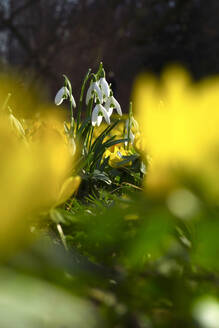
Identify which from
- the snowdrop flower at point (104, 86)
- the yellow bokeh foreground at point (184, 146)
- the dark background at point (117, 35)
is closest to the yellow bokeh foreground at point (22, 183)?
the yellow bokeh foreground at point (184, 146)

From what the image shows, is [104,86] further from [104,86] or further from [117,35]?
[117,35]

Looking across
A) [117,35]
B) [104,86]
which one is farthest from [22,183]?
[117,35]

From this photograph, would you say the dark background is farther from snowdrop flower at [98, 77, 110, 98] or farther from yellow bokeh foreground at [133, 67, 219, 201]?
yellow bokeh foreground at [133, 67, 219, 201]

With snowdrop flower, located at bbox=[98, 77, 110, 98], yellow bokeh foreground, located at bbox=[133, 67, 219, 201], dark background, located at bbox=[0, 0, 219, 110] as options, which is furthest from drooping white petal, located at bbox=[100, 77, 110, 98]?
dark background, located at bbox=[0, 0, 219, 110]

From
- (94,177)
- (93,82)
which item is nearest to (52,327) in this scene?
(94,177)

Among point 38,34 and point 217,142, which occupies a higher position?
point 38,34

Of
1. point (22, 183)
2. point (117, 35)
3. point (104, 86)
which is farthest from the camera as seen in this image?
point (117, 35)

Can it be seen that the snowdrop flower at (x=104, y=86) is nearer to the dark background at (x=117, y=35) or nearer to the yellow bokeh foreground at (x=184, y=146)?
the yellow bokeh foreground at (x=184, y=146)

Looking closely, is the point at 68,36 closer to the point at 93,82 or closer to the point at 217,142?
the point at 93,82
